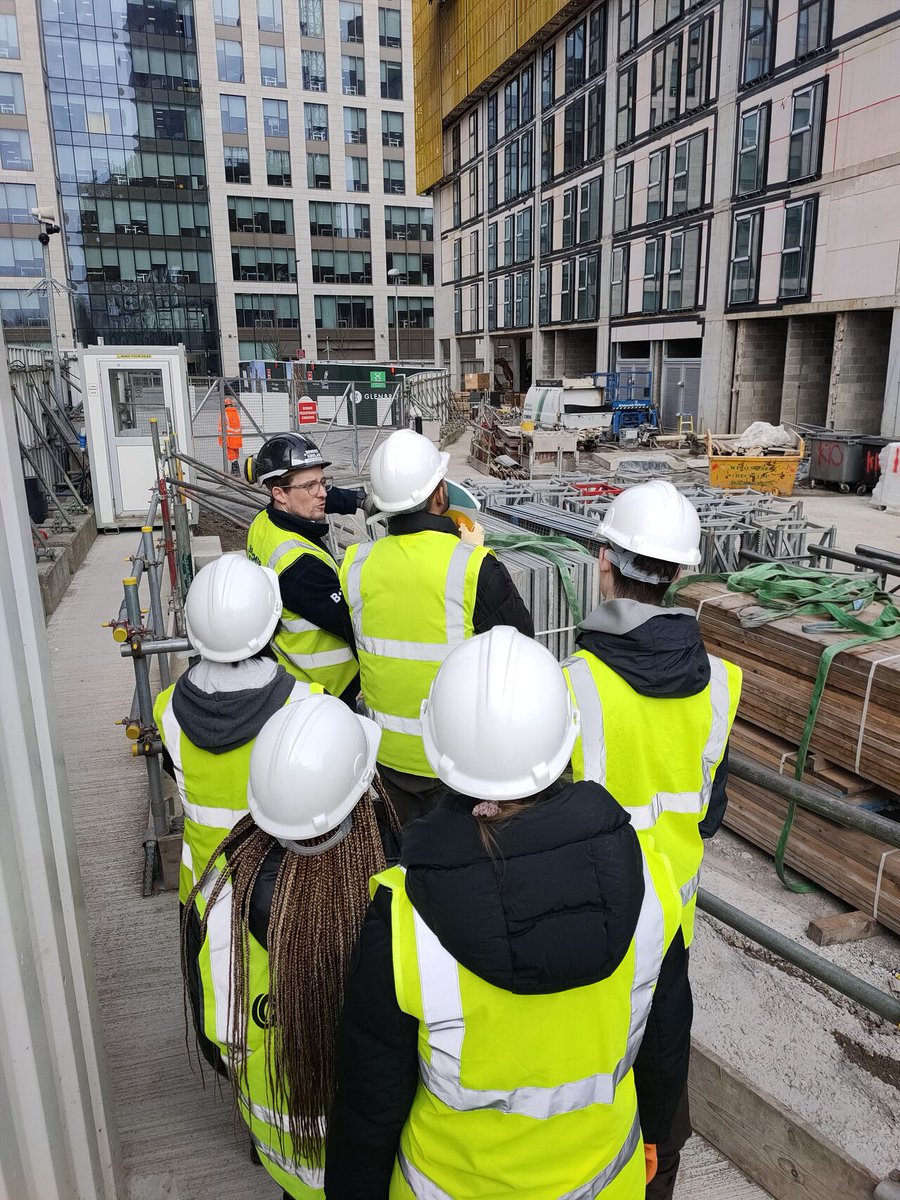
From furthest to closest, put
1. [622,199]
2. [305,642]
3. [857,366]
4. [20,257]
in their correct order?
[20,257]
[622,199]
[857,366]
[305,642]

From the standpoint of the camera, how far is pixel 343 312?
6662cm

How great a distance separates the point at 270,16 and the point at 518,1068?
7477 cm

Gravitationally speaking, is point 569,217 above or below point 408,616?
above

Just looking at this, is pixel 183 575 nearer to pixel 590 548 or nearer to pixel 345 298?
pixel 590 548

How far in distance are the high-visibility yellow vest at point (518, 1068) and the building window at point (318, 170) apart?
7119 centimetres

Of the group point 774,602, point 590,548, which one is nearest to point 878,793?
point 774,602

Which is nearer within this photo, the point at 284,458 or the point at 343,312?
the point at 284,458

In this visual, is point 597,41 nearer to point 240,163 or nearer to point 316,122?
point 316,122

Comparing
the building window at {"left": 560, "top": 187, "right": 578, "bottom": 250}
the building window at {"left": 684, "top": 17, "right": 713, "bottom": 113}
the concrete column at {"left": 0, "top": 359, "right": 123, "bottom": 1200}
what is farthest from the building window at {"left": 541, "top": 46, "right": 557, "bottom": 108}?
the concrete column at {"left": 0, "top": 359, "right": 123, "bottom": 1200}

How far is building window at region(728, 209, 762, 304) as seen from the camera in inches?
1080

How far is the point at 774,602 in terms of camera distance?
Result: 4.86 m

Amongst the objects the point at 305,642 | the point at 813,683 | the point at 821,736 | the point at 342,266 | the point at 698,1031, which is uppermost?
the point at 342,266

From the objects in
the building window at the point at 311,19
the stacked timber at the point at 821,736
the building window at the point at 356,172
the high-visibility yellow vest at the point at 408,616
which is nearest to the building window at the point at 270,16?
the building window at the point at 311,19

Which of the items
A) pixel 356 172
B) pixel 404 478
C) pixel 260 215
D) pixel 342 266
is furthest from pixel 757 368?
pixel 356 172
